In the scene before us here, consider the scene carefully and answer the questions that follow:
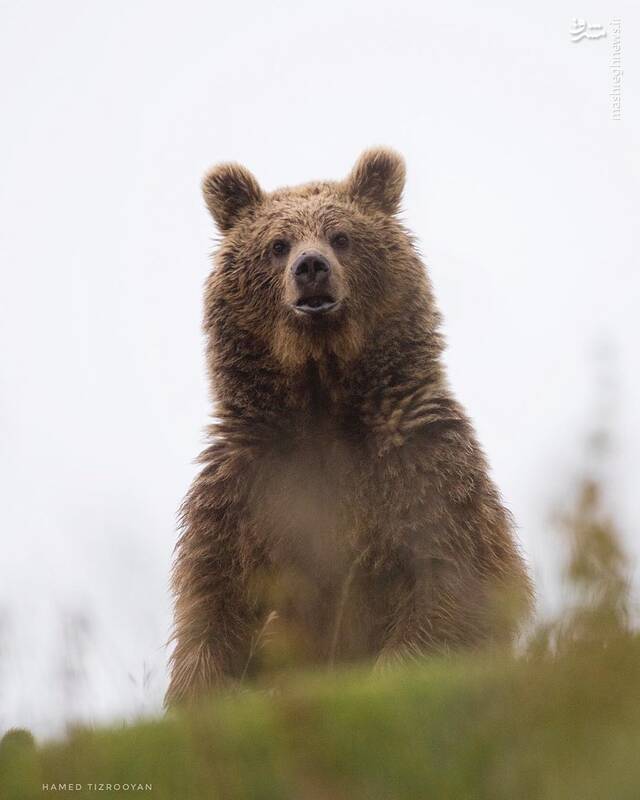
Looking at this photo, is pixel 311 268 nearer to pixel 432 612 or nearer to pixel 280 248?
pixel 280 248

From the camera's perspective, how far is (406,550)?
23.4ft

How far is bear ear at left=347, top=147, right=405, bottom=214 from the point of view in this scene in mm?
9570

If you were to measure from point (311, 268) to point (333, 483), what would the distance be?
4.65 feet

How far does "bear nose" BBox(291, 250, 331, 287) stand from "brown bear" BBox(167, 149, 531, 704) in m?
0.01

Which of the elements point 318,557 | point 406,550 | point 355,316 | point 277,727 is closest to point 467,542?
point 406,550

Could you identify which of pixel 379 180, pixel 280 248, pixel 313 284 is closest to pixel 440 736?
pixel 313 284

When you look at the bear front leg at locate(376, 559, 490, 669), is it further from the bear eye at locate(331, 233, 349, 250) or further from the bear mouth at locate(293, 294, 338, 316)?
the bear eye at locate(331, 233, 349, 250)

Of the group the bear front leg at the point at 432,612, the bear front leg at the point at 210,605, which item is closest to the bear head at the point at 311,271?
the bear front leg at the point at 210,605

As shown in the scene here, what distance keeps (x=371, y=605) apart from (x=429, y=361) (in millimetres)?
1762

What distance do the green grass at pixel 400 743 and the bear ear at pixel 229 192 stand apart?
213 inches

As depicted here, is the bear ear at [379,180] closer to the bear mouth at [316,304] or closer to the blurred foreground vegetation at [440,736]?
the bear mouth at [316,304]

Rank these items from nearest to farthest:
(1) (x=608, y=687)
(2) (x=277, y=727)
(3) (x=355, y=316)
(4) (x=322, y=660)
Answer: (1) (x=608, y=687) < (2) (x=277, y=727) < (4) (x=322, y=660) < (3) (x=355, y=316)

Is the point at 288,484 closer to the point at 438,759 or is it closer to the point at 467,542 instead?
the point at 467,542

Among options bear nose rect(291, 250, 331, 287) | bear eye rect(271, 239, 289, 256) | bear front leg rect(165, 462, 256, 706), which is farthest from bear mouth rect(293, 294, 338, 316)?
bear front leg rect(165, 462, 256, 706)
